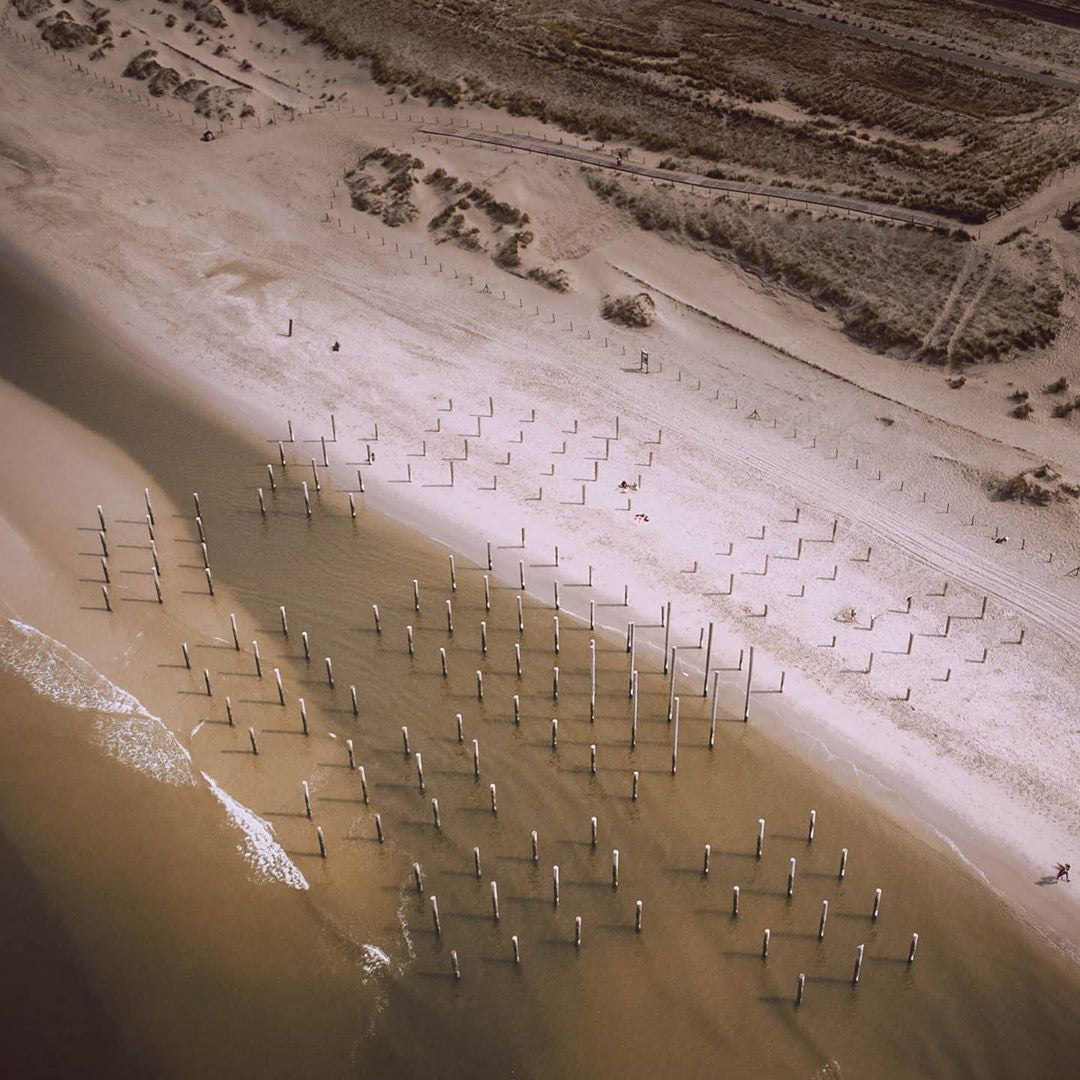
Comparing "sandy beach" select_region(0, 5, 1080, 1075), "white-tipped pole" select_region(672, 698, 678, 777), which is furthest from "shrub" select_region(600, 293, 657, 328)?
"white-tipped pole" select_region(672, 698, 678, 777)

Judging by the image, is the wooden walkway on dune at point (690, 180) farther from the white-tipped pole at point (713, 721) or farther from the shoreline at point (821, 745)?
the white-tipped pole at point (713, 721)

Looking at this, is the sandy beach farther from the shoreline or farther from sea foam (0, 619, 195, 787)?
sea foam (0, 619, 195, 787)

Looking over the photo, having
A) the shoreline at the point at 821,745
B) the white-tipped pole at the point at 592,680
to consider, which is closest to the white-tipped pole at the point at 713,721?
the shoreline at the point at 821,745

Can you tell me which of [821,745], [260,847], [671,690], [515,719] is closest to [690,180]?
[671,690]

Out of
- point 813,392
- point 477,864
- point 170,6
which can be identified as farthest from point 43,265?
point 477,864

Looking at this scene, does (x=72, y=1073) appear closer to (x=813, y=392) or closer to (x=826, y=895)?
(x=826, y=895)
